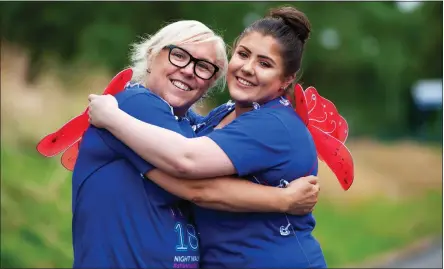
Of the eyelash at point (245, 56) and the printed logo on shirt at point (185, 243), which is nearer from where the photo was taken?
the printed logo on shirt at point (185, 243)

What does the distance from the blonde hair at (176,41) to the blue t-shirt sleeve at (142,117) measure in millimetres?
287

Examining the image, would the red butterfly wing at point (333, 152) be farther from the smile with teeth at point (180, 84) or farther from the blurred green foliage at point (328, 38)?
the blurred green foliage at point (328, 38)

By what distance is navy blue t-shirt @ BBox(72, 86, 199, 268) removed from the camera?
2771 mm

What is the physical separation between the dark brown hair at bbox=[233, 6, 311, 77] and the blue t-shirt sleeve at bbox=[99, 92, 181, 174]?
499mm

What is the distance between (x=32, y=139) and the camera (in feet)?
35.9

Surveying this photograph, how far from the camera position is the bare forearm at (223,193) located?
110 inches

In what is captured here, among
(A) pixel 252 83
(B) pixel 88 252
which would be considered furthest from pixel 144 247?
(A) pixel 252 83

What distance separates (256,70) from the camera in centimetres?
297

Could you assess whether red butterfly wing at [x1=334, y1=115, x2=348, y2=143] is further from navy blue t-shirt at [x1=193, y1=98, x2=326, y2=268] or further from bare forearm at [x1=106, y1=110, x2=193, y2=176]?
bare forearm at [x1=106, y1=110, x2=193, y2=176]

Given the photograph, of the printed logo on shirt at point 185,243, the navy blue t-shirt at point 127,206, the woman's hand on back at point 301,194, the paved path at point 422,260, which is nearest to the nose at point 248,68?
the navy blue t-shirt at point 127,206

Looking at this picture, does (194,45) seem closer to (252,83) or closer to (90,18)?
(252,83)

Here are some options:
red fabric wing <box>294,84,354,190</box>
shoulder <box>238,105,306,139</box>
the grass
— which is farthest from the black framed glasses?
the grass

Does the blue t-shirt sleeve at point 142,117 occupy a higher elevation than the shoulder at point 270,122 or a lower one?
lower

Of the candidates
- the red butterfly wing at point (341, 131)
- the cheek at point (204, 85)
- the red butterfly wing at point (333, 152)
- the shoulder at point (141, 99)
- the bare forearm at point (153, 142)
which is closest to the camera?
the bare forearm at point (153, 142)
